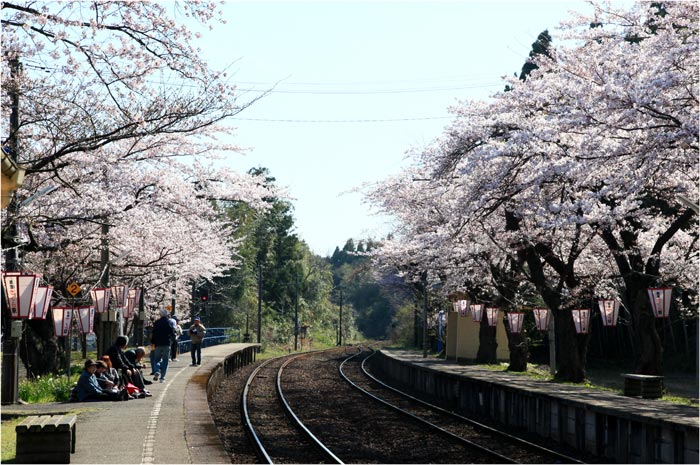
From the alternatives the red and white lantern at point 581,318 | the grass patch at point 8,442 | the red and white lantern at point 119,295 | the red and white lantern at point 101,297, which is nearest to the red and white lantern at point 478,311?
the red and white lantern at point 581,318

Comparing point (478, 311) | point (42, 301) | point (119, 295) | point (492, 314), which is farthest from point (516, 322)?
point (42, 301)

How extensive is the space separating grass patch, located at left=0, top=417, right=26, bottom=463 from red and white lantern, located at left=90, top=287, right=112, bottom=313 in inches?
292

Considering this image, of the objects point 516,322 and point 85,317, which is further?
point 516,322

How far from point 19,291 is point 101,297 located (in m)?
7.40

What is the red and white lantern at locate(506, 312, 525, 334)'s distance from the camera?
2877 centimetres

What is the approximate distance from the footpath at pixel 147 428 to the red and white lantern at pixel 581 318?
9.60 meters

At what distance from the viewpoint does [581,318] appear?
2344 cm

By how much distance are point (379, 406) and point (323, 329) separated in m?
64.5

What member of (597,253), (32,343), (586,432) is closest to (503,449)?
(586,432)

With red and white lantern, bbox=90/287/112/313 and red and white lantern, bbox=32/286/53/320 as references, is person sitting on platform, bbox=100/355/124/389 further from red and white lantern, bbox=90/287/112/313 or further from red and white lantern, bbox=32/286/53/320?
red and white lantern, bbox=90/287/112/313

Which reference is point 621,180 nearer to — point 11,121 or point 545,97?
point 545,97

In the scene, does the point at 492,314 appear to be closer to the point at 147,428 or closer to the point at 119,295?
the point at 119,295

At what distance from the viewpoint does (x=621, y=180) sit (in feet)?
47.6

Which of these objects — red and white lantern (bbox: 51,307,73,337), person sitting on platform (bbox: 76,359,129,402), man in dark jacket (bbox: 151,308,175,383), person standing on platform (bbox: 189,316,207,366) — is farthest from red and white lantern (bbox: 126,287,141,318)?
person sitting on platform (bbox: 76,359,129,402)
